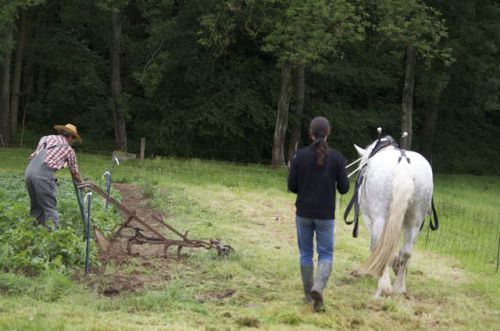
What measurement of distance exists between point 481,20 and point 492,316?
24.4 metres

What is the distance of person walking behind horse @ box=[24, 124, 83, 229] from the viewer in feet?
29.6

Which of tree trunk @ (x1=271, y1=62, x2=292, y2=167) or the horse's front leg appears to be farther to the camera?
tree trunk @ (x1=271, y1=62, x2=292, y2=167)

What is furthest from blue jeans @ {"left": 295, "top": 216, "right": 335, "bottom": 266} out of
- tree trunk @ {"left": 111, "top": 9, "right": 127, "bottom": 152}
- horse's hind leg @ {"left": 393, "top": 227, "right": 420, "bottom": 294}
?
tree trunk @ {"left": 111, "top": 9, "right": 127, "bottom": 152}

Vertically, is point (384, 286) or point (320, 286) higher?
point (320, 286)

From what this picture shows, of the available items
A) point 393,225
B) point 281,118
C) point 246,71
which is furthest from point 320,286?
point 246,71

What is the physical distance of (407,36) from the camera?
1005 inches

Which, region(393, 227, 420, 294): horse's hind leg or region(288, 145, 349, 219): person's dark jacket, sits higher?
region(288, 145, 349, 219): person's dark jacket

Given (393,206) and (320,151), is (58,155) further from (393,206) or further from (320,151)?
(393,206)

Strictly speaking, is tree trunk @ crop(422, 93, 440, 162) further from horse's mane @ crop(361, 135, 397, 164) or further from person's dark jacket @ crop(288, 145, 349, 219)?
person's dark jacket @ crop(288, 145, 349, 219)

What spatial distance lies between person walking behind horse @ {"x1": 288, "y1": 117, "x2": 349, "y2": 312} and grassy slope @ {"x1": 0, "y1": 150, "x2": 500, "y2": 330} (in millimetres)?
443

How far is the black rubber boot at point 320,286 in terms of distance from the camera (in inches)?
273

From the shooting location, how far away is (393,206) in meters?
8.02

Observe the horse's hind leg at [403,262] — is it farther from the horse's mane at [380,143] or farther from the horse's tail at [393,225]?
the horse's mane at [380,143]

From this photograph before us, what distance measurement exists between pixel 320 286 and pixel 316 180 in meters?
1.05
